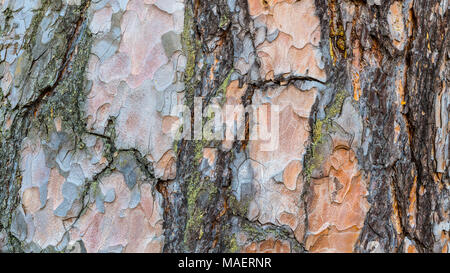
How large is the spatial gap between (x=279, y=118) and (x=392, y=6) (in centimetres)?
38

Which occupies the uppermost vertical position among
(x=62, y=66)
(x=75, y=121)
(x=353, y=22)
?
(x=353, y=22)

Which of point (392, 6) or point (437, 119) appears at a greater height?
point (392, 6)

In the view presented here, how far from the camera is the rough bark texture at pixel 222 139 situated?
0.97 metres

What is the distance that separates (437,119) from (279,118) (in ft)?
1.45

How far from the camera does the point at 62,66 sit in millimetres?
1029

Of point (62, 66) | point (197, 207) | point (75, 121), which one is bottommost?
point (197, 207)

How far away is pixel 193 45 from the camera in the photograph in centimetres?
98

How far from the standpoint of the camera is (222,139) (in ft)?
3.18

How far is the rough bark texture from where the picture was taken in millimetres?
967

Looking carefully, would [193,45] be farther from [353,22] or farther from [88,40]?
[353,22]

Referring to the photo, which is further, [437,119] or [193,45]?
[437,119]

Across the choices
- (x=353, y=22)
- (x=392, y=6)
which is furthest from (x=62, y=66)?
(x=392, y=6)
